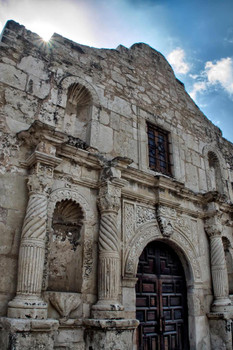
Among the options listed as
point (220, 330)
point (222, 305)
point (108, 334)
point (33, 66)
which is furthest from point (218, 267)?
point (33, 66)

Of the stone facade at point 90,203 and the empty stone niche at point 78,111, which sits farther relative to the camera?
the empty stone niche at point 78,111

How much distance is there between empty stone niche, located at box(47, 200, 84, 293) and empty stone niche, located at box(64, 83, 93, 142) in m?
1.46

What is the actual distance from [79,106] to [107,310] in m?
3.75

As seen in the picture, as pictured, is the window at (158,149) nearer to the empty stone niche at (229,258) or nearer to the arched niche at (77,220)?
Result: the arched niche at (77,220)

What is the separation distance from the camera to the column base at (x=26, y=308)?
12.6 ft

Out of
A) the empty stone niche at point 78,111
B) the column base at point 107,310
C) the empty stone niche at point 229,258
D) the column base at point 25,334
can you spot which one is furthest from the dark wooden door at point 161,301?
the empty stone niche at point 78,111

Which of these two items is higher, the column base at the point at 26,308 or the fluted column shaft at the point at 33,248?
the fluted column shaft at the point at 33,248

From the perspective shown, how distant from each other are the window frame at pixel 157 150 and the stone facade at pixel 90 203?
12cm

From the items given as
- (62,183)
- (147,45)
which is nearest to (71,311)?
(62,183)

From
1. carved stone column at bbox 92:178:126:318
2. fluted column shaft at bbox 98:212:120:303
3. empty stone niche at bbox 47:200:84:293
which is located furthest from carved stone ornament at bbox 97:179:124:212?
empty stone niche at bbox 47:200:84:293

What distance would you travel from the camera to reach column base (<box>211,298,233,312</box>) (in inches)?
254

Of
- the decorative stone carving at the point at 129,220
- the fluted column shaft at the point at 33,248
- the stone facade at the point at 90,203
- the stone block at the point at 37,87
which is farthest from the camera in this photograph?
the decorative stone carving at the point at 129,220

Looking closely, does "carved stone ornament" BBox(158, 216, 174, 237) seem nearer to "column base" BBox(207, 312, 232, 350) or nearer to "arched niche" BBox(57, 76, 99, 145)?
"column base" BBox(207, 312, 232, 350)

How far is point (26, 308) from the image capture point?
3863mm
